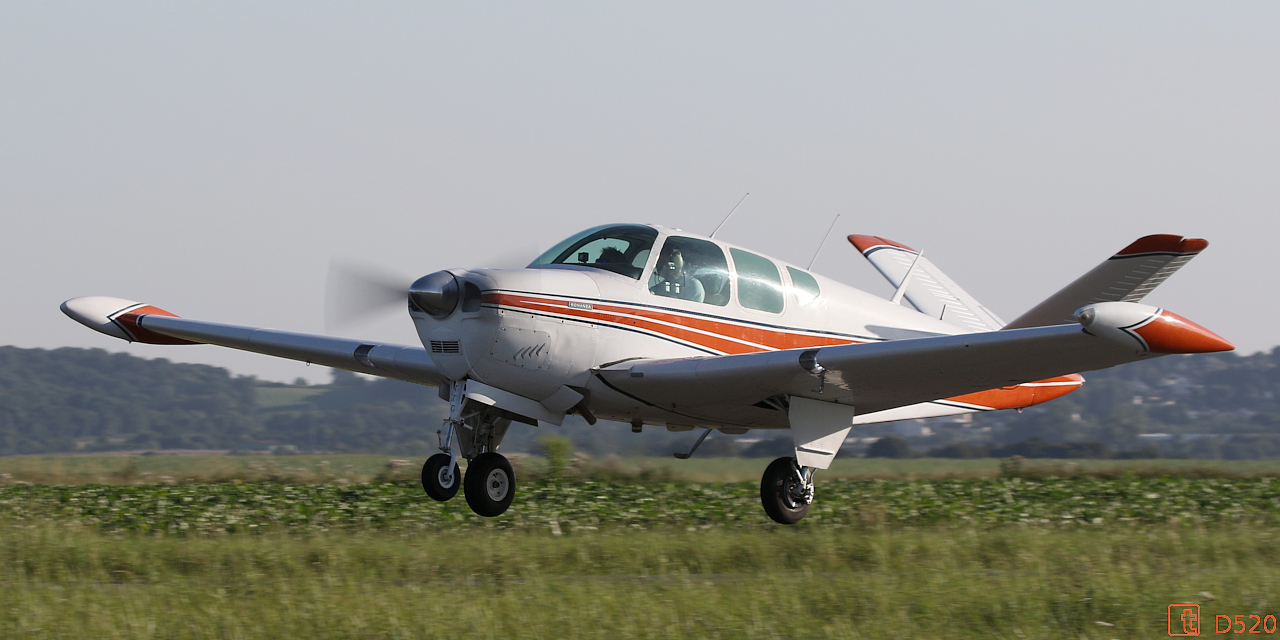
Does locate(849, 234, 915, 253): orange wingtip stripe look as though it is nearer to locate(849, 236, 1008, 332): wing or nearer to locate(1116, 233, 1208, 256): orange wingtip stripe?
locate(849, 236, 1008, 332): wing

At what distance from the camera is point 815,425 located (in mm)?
10539

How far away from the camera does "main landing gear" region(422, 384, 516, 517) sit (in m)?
9.88

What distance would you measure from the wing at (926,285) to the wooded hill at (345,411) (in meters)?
10.8

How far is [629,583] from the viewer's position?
746 cm

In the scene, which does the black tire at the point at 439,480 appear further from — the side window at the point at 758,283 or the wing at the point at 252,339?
the side window at the point at 758,283

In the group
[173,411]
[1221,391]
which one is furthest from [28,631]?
[173,411]

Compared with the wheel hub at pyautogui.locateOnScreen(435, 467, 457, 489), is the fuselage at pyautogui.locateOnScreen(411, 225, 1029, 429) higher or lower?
higher

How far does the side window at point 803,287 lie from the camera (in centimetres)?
1134

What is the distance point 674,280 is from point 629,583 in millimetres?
3694

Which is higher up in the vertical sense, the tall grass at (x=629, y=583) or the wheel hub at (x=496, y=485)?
the wheel hub at (x=496, y=485)

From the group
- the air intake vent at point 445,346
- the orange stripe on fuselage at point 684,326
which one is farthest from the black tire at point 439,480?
the orange stripe on fuselage at point 684,326

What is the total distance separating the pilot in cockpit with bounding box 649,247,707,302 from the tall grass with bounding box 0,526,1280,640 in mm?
2328

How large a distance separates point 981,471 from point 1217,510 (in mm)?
7357

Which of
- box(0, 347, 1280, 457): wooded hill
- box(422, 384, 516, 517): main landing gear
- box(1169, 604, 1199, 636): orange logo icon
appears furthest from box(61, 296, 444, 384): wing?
box(0, 347, 1280, 457): wooded hill
